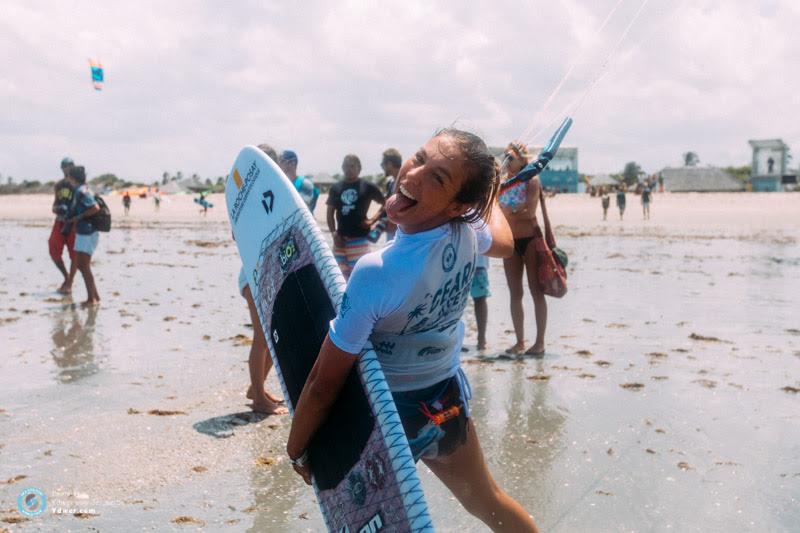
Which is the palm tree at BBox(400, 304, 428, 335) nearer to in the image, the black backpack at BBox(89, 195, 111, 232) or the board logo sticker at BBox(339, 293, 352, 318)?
the board logo sticker at BBox(339, 293, 352, 318)

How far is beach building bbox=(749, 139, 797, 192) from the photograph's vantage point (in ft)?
286

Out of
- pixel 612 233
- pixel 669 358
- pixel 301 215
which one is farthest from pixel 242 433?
pixel 612 233

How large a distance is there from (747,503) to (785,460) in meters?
0.76

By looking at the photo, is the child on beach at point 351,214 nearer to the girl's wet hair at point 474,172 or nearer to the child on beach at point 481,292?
the child on beach at point 481,292

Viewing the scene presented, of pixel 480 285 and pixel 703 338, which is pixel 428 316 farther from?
pixel 703 338

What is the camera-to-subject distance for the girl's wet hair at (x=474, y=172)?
7.96 ft

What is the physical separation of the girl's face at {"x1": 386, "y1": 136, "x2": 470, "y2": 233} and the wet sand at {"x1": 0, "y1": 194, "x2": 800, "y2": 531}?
6.42 ft

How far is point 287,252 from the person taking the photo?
3010mm

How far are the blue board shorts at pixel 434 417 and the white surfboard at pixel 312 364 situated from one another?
7.4 inches

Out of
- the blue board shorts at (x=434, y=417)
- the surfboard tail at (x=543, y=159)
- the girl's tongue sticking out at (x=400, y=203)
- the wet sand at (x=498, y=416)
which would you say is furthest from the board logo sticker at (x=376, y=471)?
the wet sand at (x=498, y=416)

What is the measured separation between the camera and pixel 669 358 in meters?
7.13

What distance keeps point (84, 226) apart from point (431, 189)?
29.5 ft

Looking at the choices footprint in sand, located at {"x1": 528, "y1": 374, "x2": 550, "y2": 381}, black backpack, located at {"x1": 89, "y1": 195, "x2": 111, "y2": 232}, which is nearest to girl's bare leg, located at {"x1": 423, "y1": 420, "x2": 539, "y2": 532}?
footprint in sand, located at {"x1": 528, "y1": 374, "x2": 550, "y2": 381}

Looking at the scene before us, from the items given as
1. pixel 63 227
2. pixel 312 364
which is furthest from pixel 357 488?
pixel 63 227
